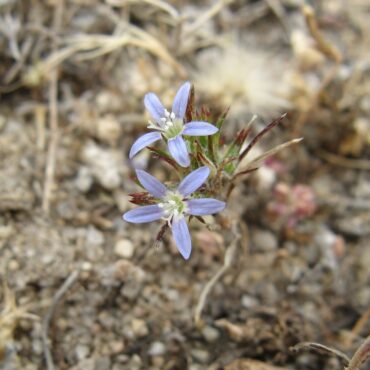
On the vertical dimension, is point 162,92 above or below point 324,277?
above

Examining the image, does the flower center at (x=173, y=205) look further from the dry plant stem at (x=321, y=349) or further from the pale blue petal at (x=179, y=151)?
the dry plant stem at (x=321, y=349)

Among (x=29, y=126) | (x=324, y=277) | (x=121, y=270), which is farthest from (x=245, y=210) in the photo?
(x=29, y=126)

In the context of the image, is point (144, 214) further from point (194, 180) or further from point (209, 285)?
point (209, 285)

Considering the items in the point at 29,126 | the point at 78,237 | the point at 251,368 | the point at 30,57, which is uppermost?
the point at 30,57

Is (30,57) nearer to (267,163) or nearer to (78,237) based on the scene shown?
(78,237)

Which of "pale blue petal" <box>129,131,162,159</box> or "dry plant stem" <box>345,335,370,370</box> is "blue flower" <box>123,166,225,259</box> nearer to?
"pale blue petal" <box>129,131,162,159</box>

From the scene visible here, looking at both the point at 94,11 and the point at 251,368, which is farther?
the point at 94,11

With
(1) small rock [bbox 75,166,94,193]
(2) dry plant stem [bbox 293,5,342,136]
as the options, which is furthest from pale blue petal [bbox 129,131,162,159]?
(2) dry plant stem [bbox 293,5,342,136]
